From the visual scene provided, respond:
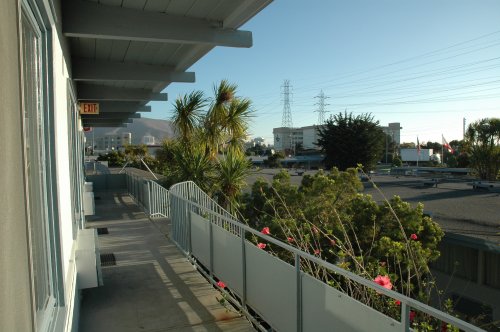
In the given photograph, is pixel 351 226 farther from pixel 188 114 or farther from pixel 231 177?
pixel 188 114

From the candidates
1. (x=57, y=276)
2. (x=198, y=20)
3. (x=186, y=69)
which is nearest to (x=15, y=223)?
(x=57, y=276)

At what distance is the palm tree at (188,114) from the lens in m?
11.2

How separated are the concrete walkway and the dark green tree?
90.0 ft

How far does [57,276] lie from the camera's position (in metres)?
2.84

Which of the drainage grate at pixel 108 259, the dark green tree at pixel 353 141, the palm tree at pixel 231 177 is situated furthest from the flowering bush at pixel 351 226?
the dark green tree at pixel 353 141

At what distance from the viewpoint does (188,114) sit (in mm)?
11289

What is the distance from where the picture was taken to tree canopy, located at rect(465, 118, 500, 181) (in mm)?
35344

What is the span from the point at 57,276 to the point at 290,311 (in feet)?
5.75

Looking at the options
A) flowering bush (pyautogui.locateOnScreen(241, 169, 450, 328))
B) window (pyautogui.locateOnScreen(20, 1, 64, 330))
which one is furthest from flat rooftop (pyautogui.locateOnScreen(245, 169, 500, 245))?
window (pyautogui.locateOnScreen(20, 1, 64, 330))

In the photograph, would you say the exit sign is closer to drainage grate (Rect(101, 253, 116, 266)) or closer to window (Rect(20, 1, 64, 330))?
drainage grate (Rect(101, 253, 116, 266))

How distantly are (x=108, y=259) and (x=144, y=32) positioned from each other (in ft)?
11.5

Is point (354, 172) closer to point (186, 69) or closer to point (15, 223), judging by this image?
point (186, 69)

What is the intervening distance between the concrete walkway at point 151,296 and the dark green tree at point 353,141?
90.0ft

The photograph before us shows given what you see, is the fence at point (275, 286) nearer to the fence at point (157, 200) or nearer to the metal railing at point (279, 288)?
the metal railing at point (279, 288)
